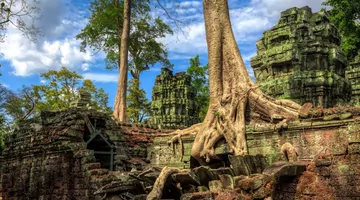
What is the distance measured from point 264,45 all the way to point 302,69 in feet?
6.49

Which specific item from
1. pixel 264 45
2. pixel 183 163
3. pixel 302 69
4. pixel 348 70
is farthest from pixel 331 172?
pixel 348 70

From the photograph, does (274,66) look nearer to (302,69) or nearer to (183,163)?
(302,69)

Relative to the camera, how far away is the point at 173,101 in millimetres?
27219

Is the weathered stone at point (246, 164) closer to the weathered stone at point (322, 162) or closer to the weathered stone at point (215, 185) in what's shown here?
the weathered stone at point (215, 185)

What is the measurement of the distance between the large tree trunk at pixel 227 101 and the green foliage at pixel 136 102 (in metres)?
21.0

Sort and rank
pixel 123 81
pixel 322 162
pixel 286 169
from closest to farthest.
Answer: pixel 286 169 < pixel 322 162 < pixel 123 81

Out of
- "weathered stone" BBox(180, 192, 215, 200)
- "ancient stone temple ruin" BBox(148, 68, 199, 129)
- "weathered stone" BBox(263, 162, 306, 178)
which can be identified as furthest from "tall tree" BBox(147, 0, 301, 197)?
"ancient stone temple ruin" BBox(148, 68, 199, 129)

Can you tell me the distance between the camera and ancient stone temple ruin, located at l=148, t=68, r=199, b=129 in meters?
27.3

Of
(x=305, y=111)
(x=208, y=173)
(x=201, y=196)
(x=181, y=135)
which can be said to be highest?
(x=305, y=111)

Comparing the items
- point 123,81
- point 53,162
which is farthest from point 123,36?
point 53,162

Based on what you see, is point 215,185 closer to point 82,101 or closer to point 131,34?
point 82,101

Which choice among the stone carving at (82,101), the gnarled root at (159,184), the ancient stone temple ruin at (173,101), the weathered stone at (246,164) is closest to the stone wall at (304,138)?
the weathered stone at (246,164)

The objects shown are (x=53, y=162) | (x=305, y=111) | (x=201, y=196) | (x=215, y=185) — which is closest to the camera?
(x=201, y=196)

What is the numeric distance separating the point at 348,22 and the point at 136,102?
1764 centimetres
